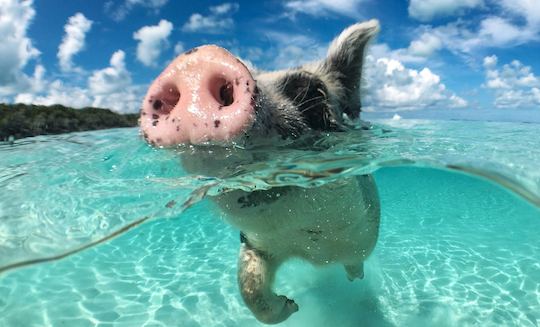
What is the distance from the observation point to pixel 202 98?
2.83m

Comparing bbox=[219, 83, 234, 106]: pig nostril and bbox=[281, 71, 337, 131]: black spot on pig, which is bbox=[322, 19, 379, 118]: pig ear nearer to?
bbox=[281, 71, 337, 131]: black spot on pig

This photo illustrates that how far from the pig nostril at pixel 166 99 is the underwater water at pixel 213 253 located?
16.6 inches

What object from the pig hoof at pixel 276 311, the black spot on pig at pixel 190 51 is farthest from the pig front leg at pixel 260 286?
the black spot on pig at pixel 190 51

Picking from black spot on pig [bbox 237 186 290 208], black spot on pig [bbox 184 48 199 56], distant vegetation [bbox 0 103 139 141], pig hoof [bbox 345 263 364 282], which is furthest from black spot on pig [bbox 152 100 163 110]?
distant vegetation [bbox 0 103 139 141]

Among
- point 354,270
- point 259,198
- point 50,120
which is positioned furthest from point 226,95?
point 50,120

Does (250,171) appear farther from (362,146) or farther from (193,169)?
(362,146)

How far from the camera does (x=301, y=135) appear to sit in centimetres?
376

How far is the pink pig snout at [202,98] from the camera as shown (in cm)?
276

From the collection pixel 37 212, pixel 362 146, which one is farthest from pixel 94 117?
pixel 362 146

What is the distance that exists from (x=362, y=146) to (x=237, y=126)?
2748mm

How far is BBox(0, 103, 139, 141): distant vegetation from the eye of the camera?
676 inches

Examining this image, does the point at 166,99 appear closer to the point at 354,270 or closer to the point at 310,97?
the point at 310,97

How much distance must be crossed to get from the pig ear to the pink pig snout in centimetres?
201

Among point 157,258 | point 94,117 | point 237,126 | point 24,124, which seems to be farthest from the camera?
point 94,117
